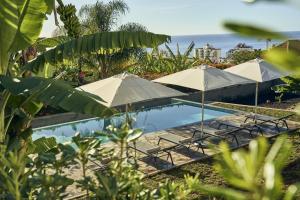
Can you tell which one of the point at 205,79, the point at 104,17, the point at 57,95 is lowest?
the point at 205,79

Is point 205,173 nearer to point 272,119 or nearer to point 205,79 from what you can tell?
point 205,79

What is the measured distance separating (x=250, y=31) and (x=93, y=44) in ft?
19.7

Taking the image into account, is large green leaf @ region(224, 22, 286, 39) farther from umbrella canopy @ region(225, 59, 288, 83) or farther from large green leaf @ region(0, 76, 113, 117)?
umbrella canopy @ region(225, 59, 288, 83)

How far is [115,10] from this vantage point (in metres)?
28.3

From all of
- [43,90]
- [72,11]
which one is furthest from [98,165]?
[72,11]

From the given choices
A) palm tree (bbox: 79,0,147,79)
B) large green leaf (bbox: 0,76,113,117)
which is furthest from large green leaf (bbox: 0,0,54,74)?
palm tree (bbox: 79,0,147,79)

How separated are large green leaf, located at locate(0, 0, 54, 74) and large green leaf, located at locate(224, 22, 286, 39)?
5.20 meters

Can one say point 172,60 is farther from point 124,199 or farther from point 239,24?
point 239,24

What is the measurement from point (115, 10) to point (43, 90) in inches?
956

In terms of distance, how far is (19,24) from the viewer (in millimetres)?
5582

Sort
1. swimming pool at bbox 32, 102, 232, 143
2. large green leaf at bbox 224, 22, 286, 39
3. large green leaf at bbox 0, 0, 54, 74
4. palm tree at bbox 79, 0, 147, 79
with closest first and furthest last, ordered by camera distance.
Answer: large green leaf at bbox 224, 22, 286, 39 < large green leaf at bbox 0, 0, 54, 74 < swimming pool at bbox 32, 102, 232, 143 < palm tree at bbox 79, 0, 147, 79

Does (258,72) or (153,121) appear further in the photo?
(153,121)

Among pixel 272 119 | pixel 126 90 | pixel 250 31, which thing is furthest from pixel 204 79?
pixel 250 31

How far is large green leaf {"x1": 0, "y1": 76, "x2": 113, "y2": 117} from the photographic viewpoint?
4820 millimetres
